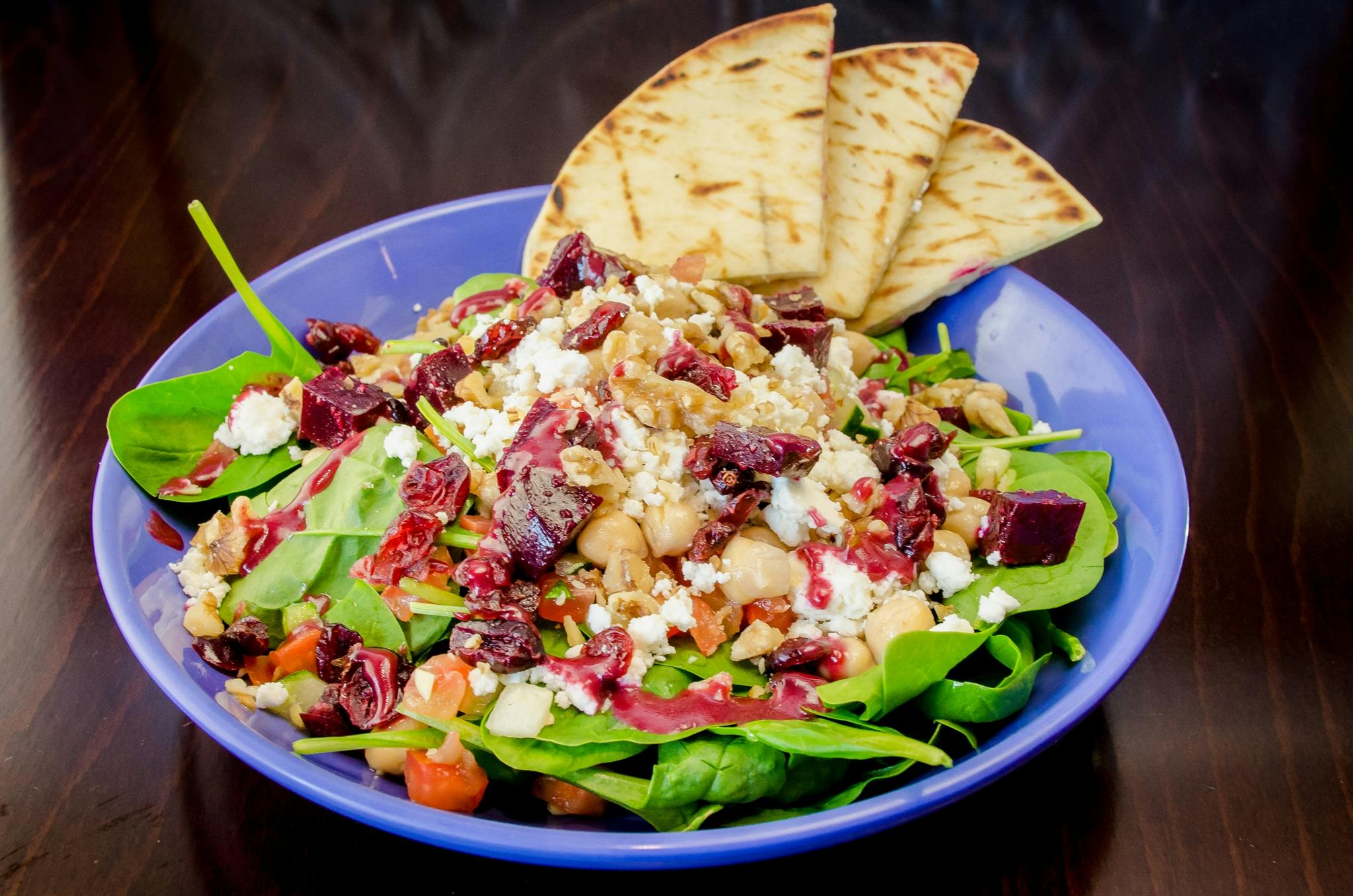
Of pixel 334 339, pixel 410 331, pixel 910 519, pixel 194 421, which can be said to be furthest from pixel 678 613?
pixel 410 331

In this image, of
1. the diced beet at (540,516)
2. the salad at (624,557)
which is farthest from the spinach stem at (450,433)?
the diced beet at (540,516)

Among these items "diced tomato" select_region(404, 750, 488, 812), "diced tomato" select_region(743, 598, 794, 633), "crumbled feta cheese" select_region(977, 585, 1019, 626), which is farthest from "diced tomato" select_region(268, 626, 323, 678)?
"crumbled feta cheese" select_region(977, 585, 1019, 626)

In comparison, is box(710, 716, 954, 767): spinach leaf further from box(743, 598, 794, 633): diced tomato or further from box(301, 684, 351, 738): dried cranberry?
box(301, 684, 351, 738): dried cranberry

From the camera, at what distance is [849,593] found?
6.70 feet

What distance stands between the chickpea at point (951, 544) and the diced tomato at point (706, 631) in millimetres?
499

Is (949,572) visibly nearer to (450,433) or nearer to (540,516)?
(540,516)

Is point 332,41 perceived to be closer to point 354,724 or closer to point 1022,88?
point 1022,88

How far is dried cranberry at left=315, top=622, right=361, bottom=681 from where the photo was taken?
6.59ft

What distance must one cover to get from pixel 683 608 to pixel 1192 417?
194 cm

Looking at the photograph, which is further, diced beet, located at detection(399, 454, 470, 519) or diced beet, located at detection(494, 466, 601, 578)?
diced beet, located at detection(399, 454, 470, 519)

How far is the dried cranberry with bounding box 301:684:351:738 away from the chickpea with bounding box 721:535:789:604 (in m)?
0.75

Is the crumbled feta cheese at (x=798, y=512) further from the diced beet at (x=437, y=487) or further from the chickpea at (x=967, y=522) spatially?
the diced beet at (x=437, y=487)

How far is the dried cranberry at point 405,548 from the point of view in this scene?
207 centimetres

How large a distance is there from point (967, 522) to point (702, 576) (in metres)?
Answer: 0.63
